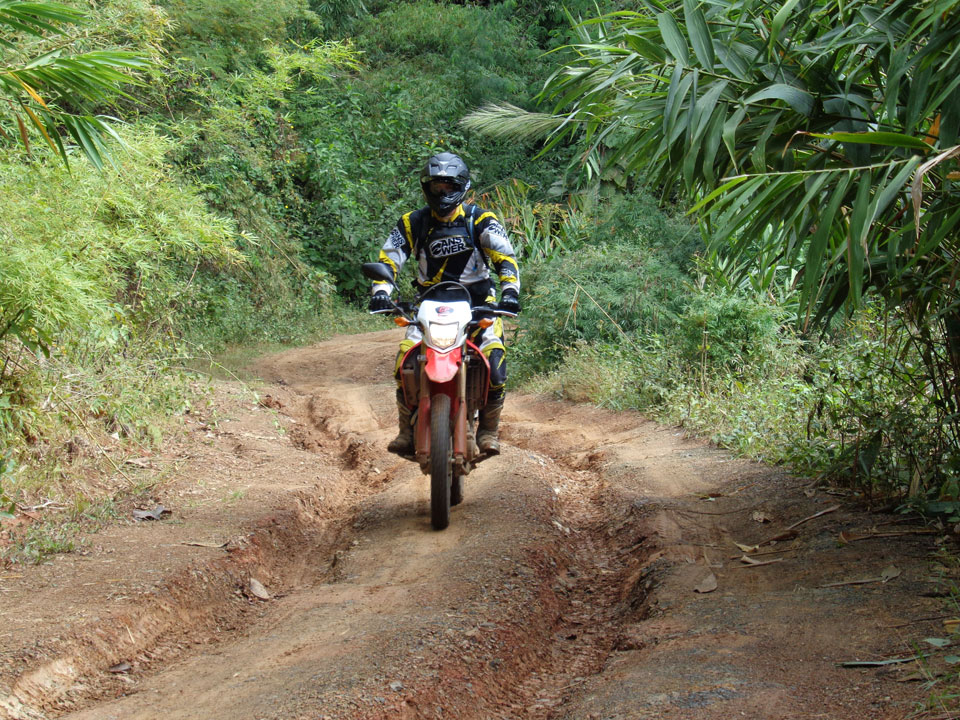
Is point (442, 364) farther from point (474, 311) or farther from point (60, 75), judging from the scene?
point (60, 75)

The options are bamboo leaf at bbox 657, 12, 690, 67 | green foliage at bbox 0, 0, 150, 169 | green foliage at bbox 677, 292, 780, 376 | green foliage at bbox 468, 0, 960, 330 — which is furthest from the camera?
green foliage at bbox 677, 292, 780, 376

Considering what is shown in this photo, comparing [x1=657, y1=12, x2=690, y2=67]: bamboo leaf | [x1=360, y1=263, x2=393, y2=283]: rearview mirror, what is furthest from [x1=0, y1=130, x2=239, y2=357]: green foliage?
[x1=657, y1=12, x2=690, y2=67]: bamboo leaf

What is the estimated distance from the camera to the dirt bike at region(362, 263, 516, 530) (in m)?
5.38

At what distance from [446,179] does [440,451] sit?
1.77 metres

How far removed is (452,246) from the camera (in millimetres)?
6090

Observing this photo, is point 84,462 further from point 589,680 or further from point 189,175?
point 189,175

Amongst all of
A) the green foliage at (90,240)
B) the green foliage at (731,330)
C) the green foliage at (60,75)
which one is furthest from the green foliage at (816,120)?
the green foliage at (731,330)

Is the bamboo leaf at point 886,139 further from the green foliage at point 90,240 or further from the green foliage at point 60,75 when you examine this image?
the green foliage at point 90,240

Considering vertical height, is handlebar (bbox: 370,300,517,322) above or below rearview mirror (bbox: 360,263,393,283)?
below

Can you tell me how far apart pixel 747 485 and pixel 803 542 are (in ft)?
4.17

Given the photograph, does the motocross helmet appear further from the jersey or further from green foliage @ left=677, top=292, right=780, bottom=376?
green foliage @ left=677, top=292, right=780, bottom=376

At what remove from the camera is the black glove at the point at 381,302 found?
222 inches

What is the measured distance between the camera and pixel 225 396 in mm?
9875

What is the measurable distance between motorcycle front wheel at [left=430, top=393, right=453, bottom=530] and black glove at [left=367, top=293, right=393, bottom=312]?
656 mm
